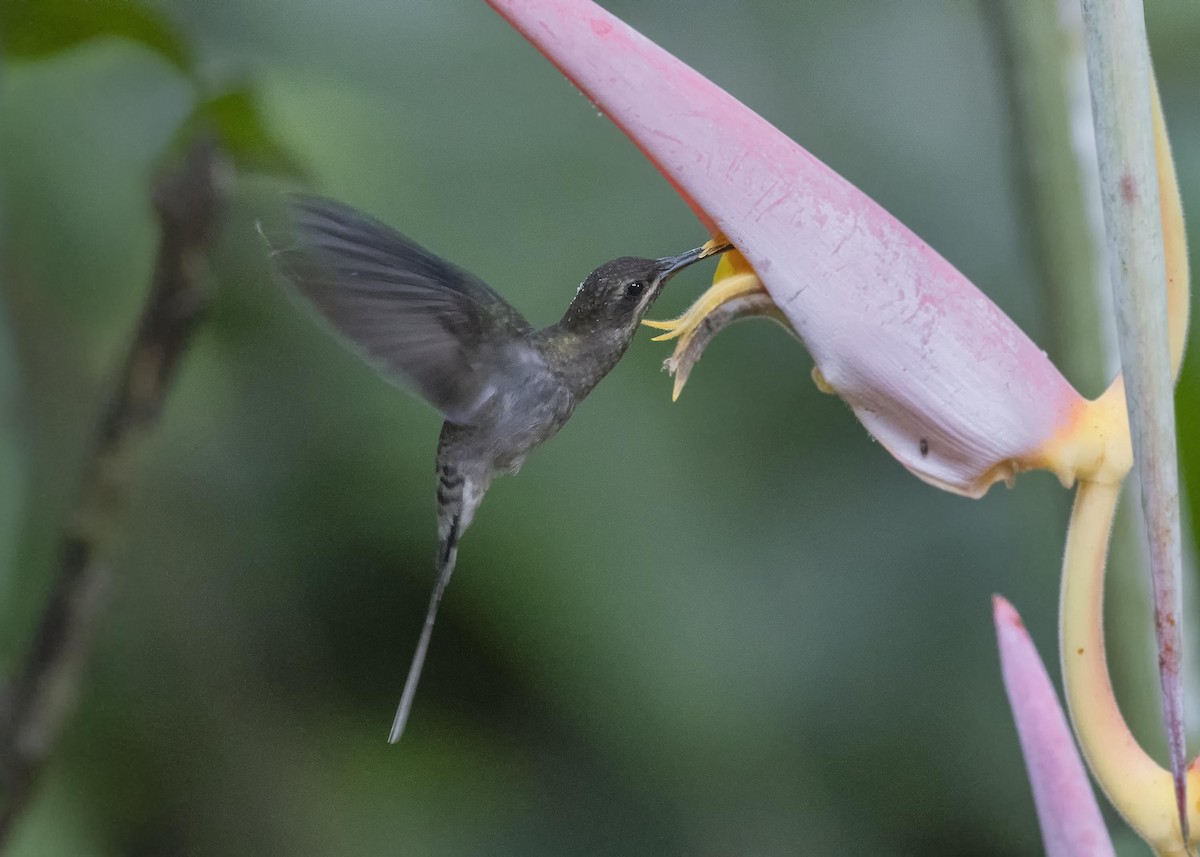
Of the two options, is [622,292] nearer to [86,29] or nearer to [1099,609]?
[1099,609]

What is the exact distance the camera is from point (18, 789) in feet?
1.47

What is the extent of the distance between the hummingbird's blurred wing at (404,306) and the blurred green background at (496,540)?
0.24 meters

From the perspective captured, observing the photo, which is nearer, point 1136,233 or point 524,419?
point 1136,233

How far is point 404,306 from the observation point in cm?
32

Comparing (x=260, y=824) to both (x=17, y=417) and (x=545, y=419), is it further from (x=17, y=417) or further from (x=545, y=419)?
(x=545, y=419)

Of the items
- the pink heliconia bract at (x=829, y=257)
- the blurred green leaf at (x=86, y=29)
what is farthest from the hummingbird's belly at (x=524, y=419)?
the blurred green leaf at (x=86, y=29)

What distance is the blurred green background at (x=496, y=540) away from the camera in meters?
0.59

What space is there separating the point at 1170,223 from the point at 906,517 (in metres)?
0.43

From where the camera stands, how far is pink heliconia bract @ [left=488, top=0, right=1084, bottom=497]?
0.76ft

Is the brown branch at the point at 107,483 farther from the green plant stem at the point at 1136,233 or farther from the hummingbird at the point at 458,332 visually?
the green plant stem at the point at 1136,233

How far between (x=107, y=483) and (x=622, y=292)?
25 centimetres

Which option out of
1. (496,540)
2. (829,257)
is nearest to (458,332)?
(829,257)

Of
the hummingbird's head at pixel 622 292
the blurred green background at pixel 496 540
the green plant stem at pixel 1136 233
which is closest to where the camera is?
the green plant stem at pixel 1136 233

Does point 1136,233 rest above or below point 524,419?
above
